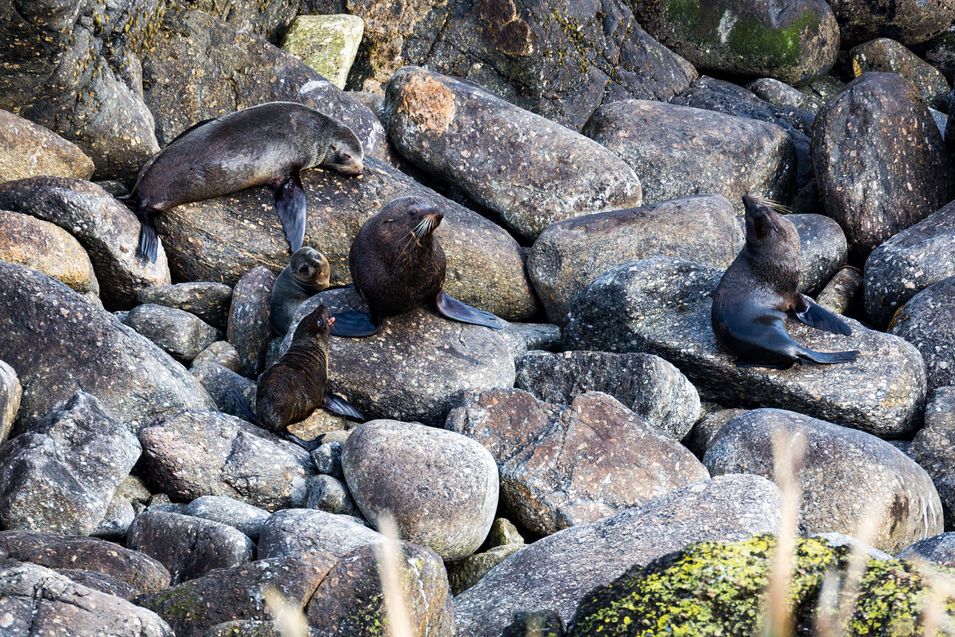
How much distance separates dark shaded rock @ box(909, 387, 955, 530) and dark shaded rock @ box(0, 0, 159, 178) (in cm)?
704

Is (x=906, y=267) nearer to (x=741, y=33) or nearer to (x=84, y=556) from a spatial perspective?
(x=741, y=33)

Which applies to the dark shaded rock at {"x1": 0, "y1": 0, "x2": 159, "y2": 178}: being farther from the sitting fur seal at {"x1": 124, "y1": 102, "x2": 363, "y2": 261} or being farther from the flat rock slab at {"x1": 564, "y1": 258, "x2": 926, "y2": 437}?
the flat rock slab at {"x1": 564, "y1": 258, "x2": 926, "y2": 437}

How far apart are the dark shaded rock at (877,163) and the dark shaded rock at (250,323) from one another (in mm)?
6635

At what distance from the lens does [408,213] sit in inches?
355

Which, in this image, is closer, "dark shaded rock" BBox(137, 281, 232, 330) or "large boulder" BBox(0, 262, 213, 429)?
"large boulder" BBox(0, 262, 213, 429)

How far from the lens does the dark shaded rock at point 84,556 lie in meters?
4.82

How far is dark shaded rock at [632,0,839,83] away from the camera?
16.7 metres

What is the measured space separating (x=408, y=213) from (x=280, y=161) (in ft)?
7.34

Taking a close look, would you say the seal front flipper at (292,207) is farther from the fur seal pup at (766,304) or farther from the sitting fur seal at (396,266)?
the fur seal pup at (766,304)

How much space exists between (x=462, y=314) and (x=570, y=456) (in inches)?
80.9

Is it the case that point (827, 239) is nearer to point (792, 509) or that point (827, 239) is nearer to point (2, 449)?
point (2, 449)

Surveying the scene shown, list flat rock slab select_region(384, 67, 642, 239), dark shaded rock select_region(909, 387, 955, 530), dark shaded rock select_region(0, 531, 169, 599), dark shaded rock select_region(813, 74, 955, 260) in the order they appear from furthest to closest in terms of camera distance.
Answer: dark shaded rock select_region(813, 74, 955, 260) → flat rock slab select_region(384, 67, 642, 239) → dark shaded rock select_region(909, 387, 955, 530) → dark shaded rock select_region(0, 531, 169, 599)

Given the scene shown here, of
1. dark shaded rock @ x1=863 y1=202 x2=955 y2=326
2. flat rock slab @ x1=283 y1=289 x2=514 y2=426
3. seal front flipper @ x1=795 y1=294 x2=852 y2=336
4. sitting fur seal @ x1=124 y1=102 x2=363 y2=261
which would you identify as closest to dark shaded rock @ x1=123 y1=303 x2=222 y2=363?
flat rock slab @ x1=283 y1=289 x2=514 y2=426

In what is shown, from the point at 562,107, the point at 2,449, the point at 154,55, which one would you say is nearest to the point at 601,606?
the point at 2,449
